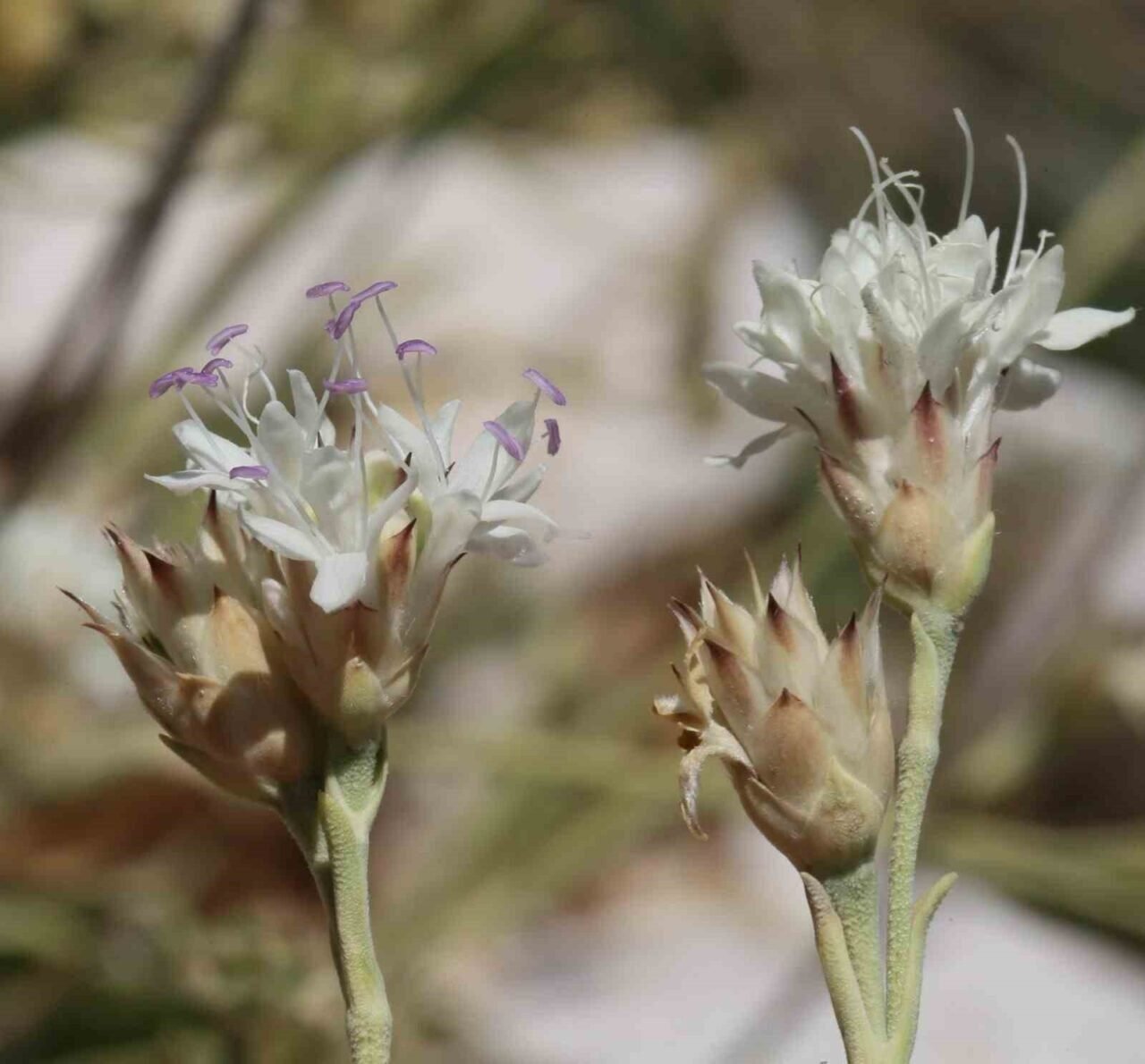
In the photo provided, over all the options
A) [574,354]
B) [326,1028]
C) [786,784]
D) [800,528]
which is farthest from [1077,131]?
[786,784]

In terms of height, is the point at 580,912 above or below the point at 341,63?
below

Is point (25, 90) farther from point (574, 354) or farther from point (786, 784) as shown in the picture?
point (786, 784)

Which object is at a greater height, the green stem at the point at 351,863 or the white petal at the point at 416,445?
the white petal at the point at 416,445

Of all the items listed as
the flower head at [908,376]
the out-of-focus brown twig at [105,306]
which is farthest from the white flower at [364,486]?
the out-of-focus brown twig at [105,306]

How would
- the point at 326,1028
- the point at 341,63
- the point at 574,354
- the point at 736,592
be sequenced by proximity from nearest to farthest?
the point at 326,1028 < the point at 736,592 < the point at 341,63 < the point at 574,354

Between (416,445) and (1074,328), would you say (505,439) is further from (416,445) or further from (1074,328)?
(1074,328)

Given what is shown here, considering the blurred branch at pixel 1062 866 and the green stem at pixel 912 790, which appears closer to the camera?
the green stem at pixel 912 790

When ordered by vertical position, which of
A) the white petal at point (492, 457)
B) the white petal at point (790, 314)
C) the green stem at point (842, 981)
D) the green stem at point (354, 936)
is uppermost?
the white petal at point (790, 314)

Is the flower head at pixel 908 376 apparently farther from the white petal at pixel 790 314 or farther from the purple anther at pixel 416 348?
the purple anther at pixel 416 348

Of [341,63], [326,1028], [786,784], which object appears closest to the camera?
[786,784]

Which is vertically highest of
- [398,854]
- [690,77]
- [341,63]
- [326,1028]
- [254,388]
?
[690,77]
